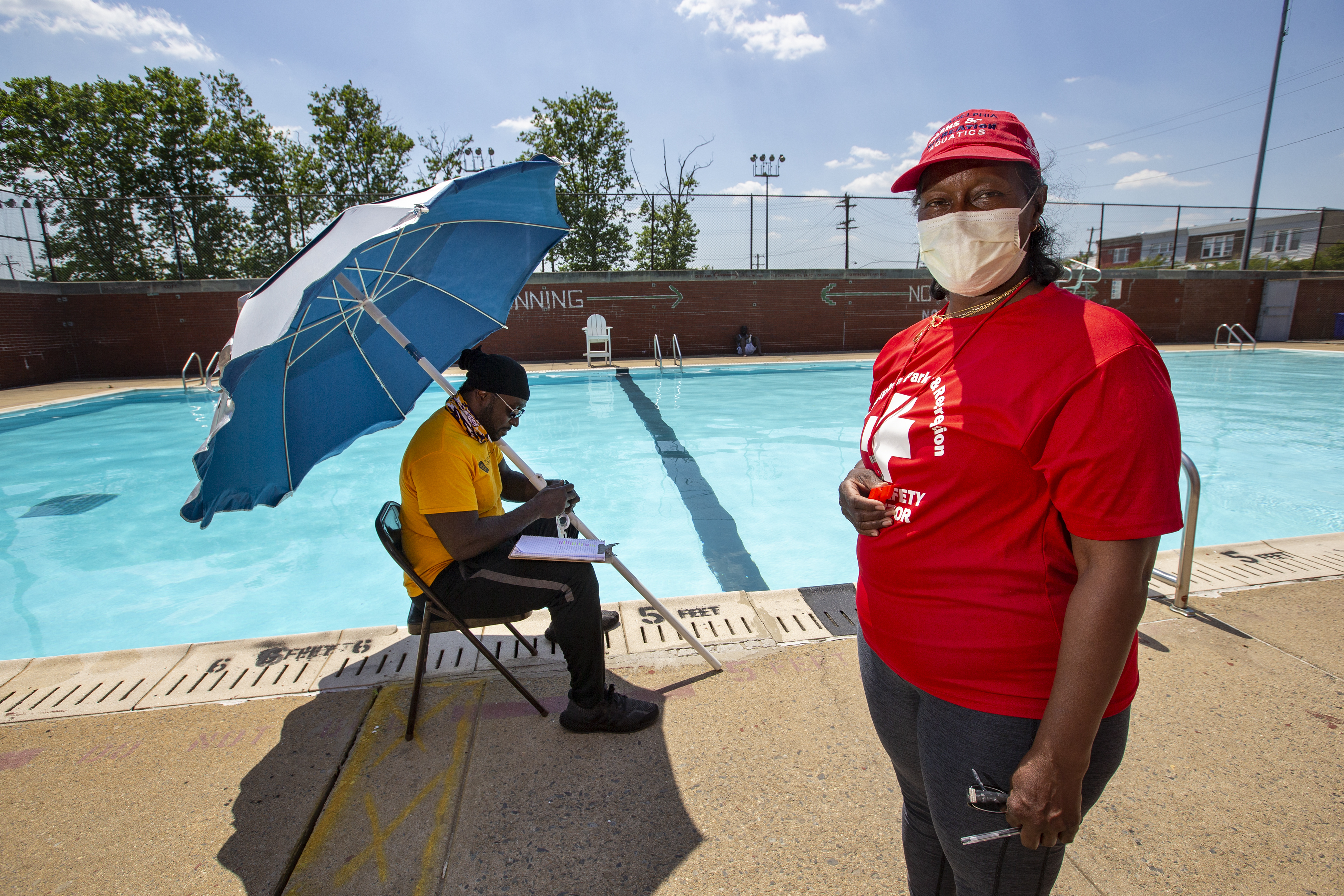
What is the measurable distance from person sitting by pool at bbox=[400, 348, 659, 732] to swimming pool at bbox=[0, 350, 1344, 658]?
8.26 feet

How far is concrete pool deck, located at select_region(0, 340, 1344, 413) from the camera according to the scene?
41.2 ft

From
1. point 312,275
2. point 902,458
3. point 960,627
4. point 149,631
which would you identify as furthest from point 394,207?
point 149,631

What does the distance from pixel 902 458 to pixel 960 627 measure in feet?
1.01

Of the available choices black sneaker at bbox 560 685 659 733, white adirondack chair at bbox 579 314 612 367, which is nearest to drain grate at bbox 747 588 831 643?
black sneaker at bbox 560 685 659 733

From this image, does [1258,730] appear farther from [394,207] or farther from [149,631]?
[149,631]

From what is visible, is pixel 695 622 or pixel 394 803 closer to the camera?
pixel 394 803

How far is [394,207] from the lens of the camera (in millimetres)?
1842

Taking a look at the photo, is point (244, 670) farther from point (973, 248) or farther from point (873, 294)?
point (873, 294)

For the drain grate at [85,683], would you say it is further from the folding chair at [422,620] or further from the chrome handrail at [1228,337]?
the chrome handrail at [1228,337]

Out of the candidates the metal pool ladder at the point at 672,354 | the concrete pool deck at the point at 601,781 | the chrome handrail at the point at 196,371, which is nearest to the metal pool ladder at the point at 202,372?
the chrome handrail at the point at 196,371

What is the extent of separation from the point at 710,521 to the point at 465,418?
434 centimetres

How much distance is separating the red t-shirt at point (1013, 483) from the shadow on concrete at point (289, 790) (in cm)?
186

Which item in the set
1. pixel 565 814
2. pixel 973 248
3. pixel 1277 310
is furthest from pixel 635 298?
pixel 1277 310

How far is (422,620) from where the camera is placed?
99.0 inches
